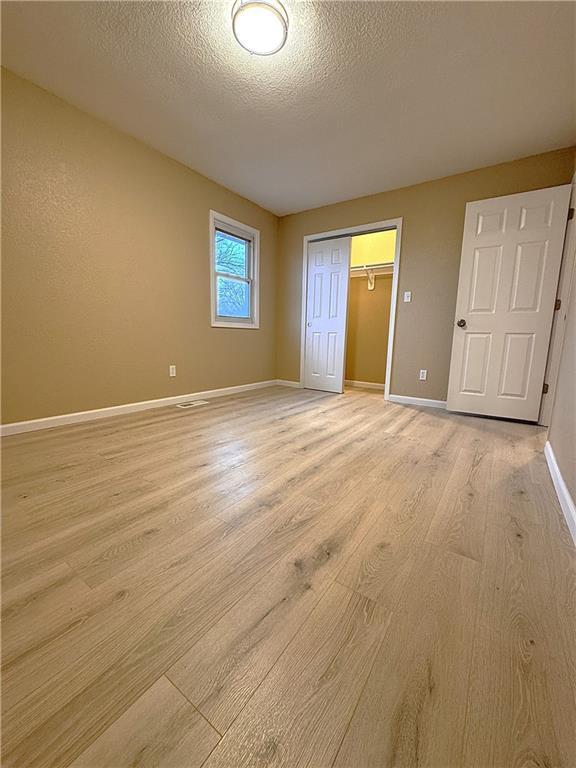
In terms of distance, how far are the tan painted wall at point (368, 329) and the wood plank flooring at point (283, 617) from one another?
10.3 feet

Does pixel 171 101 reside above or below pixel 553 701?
above

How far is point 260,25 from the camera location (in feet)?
5.17

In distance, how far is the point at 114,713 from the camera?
1.95 ft

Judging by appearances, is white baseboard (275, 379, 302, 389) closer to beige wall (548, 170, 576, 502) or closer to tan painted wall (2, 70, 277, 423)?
tan painted wall (2, 70, 277, 423)

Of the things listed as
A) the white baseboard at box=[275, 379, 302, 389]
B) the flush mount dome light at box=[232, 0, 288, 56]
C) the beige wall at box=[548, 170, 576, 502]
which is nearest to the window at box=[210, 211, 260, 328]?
the white baseboard at box=[275, 379, 302, 389]

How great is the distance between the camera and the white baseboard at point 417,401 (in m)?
3.40

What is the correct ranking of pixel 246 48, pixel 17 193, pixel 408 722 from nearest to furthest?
pixel 408 722 → pixel 246 48 → pixel 17 193

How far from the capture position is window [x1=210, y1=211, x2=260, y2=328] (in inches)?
140

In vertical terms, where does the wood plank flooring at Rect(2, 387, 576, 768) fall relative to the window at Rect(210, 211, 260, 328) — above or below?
below

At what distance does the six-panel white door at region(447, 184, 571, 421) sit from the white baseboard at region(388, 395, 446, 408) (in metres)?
0.27

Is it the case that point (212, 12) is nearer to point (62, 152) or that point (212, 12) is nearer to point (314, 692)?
point (62, 152)

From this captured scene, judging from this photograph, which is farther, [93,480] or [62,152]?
[62,152]

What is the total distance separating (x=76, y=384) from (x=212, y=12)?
2.54 meters

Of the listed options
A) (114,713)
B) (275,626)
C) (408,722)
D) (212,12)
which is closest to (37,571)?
(114,713)
